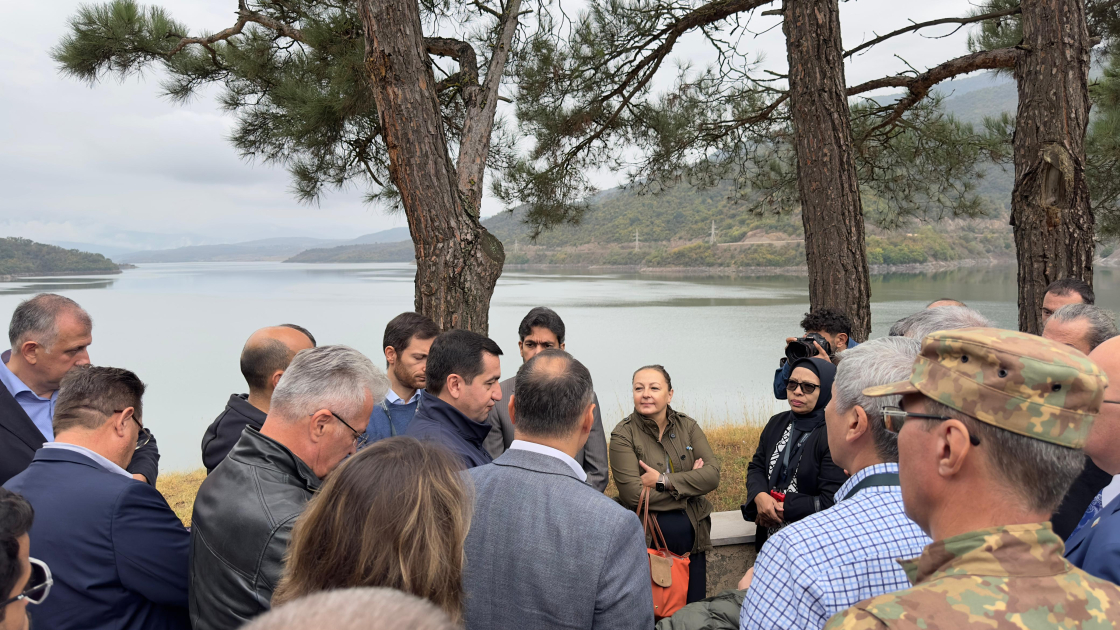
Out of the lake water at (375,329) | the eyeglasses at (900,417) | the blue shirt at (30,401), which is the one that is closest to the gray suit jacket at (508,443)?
the eyeglasses at (900,417)

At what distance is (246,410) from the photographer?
230 centimetres

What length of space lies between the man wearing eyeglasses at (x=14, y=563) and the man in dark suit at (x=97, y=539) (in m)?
0.42

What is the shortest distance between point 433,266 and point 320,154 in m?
2.23

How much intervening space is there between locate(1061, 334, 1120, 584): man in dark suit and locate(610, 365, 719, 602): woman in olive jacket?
1.45 m

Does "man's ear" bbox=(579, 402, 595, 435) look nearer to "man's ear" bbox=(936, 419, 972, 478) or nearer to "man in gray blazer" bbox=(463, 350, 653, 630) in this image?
"man in gray blazer" bbox=(463, 350, 653, 630)

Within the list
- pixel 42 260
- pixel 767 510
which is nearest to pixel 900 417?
pixel 767 510

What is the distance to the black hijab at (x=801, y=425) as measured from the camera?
2.50m

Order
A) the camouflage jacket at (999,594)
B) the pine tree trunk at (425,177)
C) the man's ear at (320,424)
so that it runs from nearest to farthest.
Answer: the camouflage jacket at (999,594), the man's ear at (320,424), the pine tree trunk at (425,177)

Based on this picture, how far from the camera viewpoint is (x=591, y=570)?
4.49 ft

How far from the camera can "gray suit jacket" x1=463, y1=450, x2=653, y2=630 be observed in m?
1.38

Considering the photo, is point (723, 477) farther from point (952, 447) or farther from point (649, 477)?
point (952, 447)

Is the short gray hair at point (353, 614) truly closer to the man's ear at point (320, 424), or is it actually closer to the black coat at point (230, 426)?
the man's ear at point (320, 424)

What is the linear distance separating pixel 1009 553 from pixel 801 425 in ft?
5.97

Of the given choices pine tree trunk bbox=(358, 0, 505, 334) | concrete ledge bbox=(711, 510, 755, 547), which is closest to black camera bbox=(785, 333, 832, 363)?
concrete ledge bbox=(711, 510, 755, 547)
